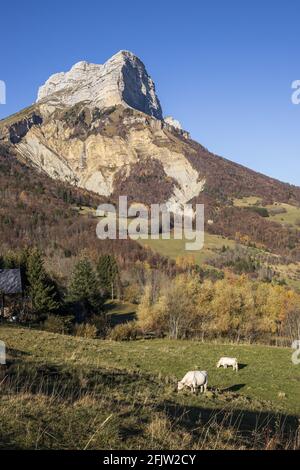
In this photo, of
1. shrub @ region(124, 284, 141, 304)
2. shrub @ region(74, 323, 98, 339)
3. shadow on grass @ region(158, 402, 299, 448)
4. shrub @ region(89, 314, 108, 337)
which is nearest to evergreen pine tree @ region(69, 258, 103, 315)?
shrub @ region(89, 314, 108, 337)

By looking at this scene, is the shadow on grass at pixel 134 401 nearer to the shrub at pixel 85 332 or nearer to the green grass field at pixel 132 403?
the green grass field at pixel 132 403

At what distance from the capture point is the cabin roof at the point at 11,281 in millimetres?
58781

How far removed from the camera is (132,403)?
11.2m

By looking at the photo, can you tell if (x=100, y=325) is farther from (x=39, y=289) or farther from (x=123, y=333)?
(x=39, y=289)

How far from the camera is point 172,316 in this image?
204 feet

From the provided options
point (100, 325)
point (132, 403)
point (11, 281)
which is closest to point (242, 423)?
point (132, 403)

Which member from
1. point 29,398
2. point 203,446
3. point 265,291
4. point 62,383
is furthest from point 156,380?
point 265,291

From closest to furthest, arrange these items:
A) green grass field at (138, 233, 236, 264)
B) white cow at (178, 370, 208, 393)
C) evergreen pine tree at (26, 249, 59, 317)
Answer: white cow at (178, 370, 208, 393)
evergreen pine tree at (26, 249, 59, 317)
green grass field at (138, 233, 236, 264)

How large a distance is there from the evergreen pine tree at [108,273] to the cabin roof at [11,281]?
40445 mm

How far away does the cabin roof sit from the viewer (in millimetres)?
58781

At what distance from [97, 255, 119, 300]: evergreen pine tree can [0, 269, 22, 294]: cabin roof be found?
133ft

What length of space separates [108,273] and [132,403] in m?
93.6

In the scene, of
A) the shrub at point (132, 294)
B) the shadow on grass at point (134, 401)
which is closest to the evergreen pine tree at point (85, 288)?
the shrub at point (132, 294)

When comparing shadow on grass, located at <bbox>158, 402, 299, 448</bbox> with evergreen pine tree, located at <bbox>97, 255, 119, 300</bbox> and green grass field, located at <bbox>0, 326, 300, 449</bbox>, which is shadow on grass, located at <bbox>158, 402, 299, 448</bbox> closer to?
green grass field, located at <bbox>0, 326, 300, 449</bbox>
